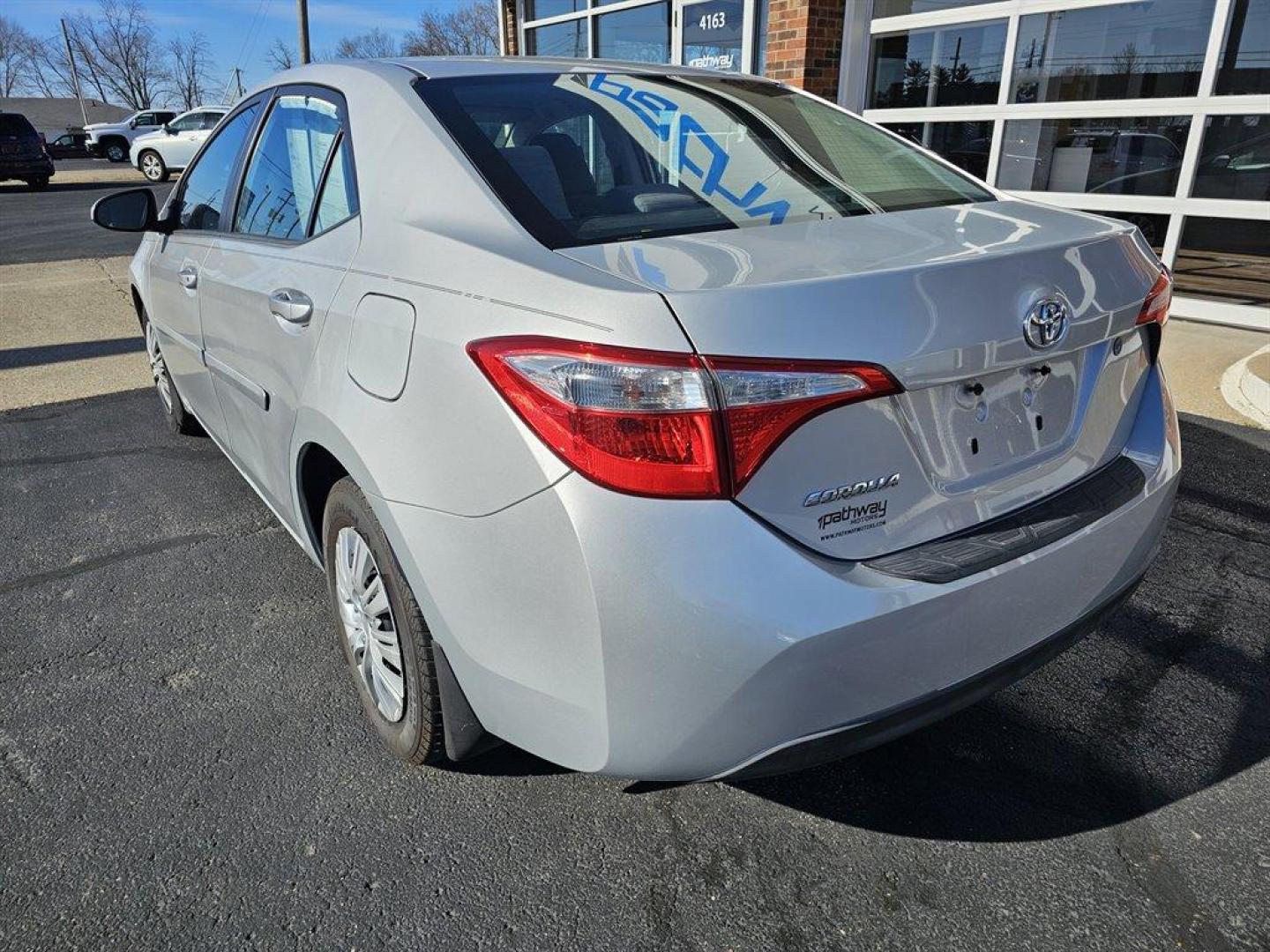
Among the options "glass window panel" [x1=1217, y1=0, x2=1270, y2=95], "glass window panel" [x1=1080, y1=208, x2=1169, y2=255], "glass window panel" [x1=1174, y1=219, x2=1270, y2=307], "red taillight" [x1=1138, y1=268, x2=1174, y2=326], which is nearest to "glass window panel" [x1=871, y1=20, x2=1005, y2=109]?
"glass window panel" [x1=1080, y1=208, x2=1169, y2=255]

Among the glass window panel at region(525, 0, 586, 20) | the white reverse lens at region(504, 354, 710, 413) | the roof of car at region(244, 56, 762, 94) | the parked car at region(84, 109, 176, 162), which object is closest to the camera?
the white reverse lens at region(504, 354, 710, 413)

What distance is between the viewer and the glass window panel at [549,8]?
461 inches

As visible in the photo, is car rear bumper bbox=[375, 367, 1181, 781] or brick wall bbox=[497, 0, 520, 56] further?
brick wall bbox=[497, 0, 520, 56]

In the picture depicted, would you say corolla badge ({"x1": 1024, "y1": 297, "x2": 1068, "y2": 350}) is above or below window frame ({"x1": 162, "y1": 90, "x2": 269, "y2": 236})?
below

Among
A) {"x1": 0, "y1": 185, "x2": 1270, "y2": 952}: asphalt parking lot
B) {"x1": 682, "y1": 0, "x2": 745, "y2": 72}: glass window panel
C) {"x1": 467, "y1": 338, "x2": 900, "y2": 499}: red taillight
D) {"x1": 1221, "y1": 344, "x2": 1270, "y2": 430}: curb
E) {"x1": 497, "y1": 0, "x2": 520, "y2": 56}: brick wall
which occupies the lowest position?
{"x1": 0, "y1": 185, "x2": 1270, "y2": 952}: asphalt parking lot

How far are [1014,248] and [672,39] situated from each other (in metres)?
9.30

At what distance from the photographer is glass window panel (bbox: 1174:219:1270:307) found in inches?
256

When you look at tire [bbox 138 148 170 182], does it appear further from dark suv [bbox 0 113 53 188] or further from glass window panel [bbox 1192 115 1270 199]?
glass window panel [bbox 1192 115 1270 199]

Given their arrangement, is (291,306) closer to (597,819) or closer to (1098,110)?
(597,819)

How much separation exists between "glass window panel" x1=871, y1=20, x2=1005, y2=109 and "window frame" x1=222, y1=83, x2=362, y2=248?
21.8 feet

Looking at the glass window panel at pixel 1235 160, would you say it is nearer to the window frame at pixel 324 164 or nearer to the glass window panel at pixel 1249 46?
the glass window panel at pixel 1249 46

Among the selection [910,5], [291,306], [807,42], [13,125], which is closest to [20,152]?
[13,125]

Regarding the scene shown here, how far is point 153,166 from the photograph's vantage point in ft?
82.0

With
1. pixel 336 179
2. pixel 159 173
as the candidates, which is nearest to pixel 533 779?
pixel 336 179
